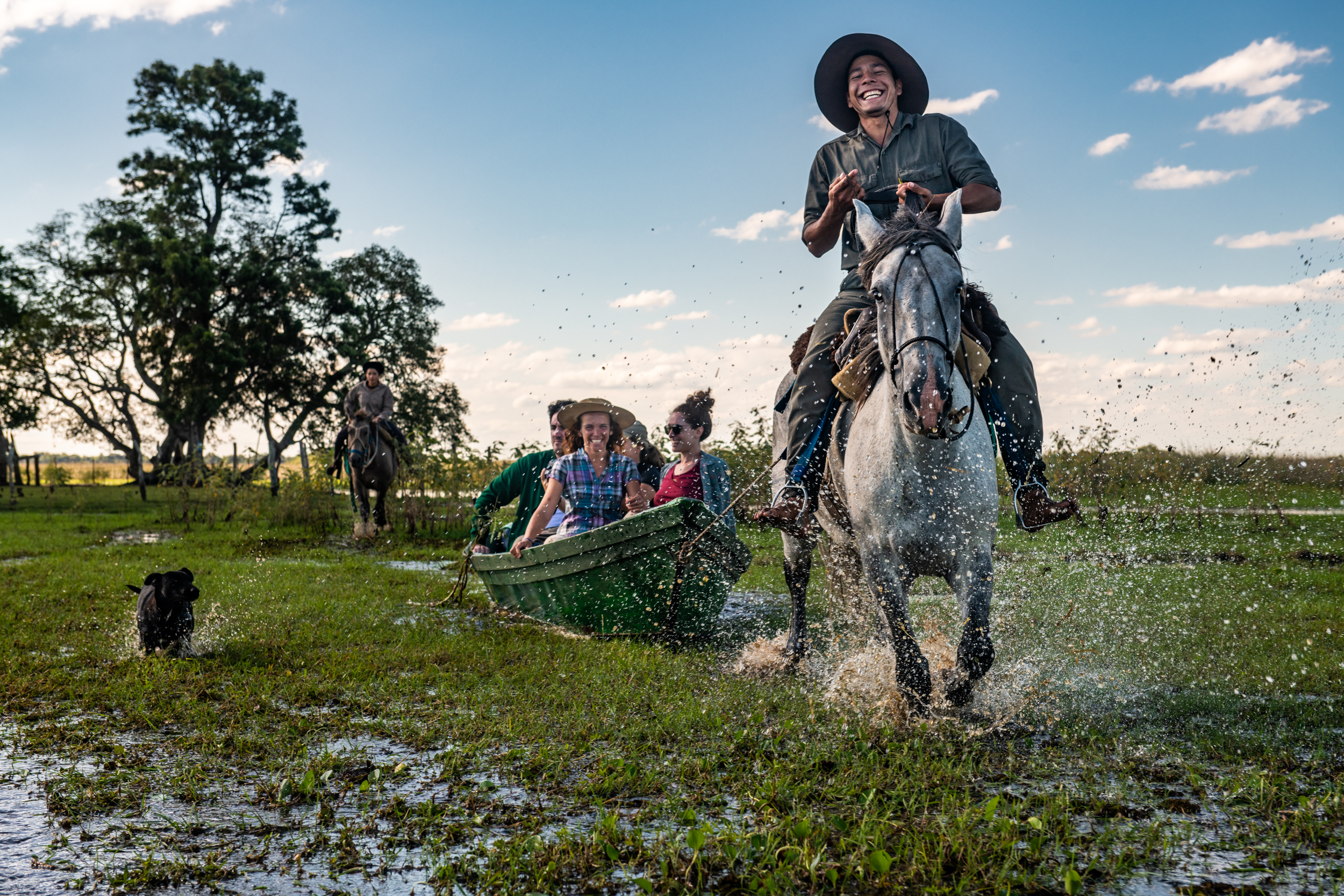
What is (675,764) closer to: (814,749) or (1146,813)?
(814,749)

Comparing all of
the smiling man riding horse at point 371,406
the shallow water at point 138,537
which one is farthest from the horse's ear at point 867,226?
the shallow water at point 138,537

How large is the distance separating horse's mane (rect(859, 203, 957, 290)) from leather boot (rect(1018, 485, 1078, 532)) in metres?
1.38

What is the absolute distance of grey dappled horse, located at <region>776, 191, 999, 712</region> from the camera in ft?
13.1

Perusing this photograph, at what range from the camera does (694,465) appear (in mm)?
8398

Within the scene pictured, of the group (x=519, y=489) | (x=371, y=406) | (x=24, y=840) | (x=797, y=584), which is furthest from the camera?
(x=371, y=406)

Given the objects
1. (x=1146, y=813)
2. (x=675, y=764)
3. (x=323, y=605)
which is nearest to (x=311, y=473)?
(x=323, y=605)

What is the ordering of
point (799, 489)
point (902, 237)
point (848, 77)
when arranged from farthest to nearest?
point (848, 77) < point (799, 489) < point (902, 237)

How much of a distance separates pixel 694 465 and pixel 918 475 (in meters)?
4.16

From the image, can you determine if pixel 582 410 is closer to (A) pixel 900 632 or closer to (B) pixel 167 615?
(B) pixel 167 615

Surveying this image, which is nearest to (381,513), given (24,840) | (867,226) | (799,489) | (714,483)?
(714,483)

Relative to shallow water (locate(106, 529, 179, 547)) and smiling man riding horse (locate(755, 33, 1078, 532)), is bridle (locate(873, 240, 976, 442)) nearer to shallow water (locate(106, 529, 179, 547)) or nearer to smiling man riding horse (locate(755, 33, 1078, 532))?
smiling man riding horse (locate(755, 33, 1078, 532))

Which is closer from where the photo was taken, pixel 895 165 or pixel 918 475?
pixel 918 475

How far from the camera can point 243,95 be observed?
34.0 m

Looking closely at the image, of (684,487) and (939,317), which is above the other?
(939,317)
